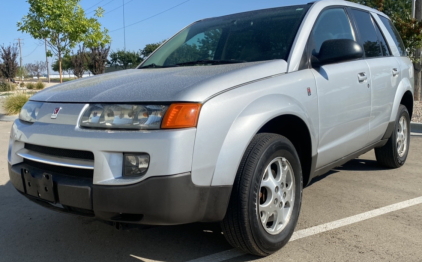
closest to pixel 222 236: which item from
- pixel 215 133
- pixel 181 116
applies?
pixel 215 133

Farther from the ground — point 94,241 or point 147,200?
point 147,200

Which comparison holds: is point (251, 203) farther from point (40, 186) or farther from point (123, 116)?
point (40, 186)

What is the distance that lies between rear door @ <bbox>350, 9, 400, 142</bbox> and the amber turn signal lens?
233 centimetres

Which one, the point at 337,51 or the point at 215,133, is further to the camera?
the point at 337,51

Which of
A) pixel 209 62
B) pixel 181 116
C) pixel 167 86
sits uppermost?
pixel 209 62

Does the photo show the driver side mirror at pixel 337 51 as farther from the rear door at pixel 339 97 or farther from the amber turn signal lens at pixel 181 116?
the amber turn signal lens at pixel 181 116

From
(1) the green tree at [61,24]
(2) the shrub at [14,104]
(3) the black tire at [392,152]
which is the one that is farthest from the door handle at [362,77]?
(1) the green tree at [61,24]

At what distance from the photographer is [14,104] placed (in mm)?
12195

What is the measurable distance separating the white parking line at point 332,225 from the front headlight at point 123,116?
1063mm

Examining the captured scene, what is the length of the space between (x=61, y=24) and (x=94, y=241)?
15609mm

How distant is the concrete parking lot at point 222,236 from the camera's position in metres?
2.90

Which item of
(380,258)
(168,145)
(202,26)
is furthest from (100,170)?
(202,26)

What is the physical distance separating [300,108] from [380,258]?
114 cm

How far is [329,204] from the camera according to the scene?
3.93 m
